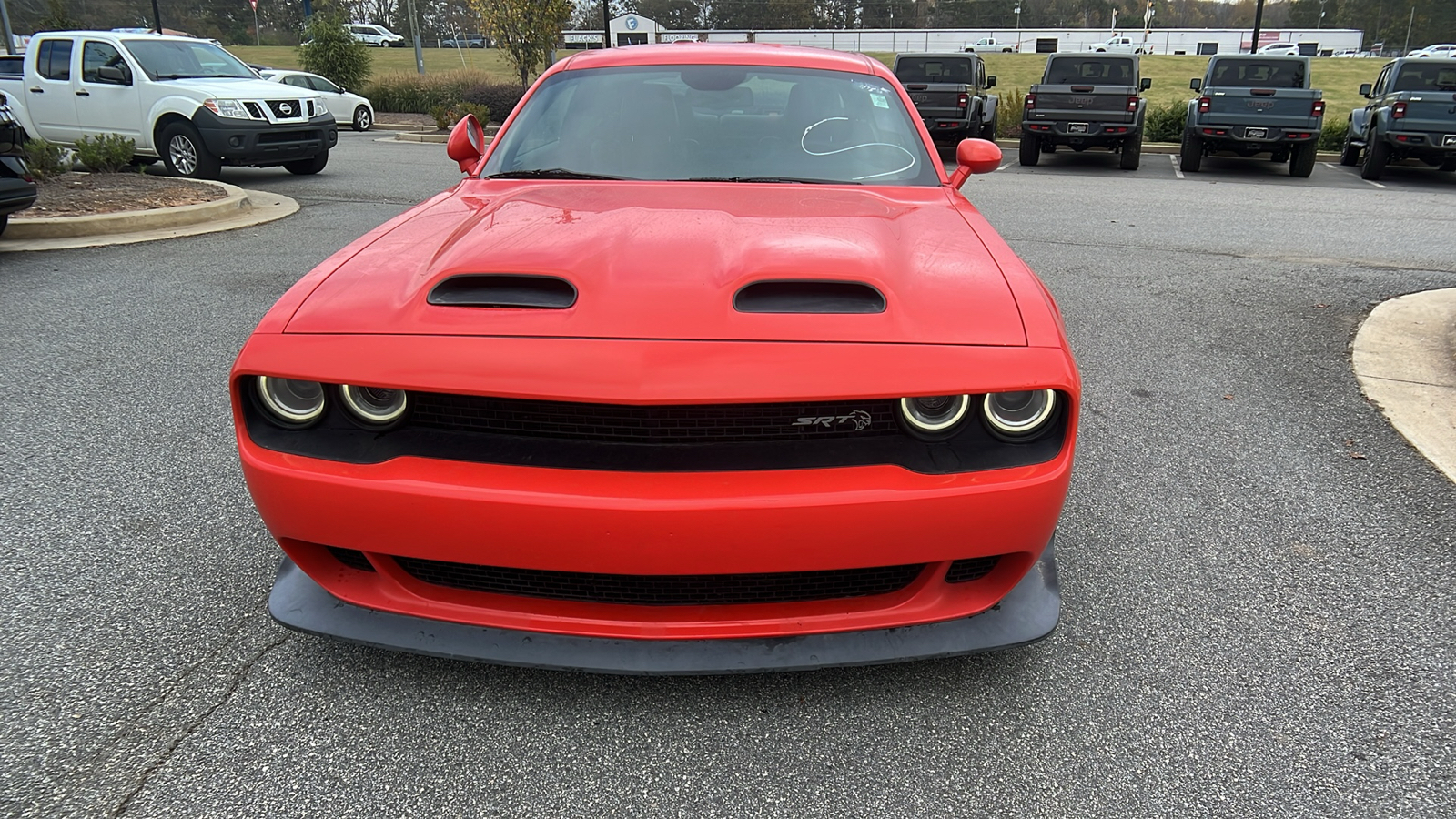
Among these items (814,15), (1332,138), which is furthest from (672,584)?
(814,15)

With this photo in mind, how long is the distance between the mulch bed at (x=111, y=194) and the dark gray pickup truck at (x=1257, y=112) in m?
14.1

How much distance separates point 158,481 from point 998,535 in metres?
3.00

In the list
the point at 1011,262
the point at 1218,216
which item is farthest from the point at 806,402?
the point at 1218,216

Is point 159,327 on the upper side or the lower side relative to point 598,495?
lower

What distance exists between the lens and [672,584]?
1.96 m

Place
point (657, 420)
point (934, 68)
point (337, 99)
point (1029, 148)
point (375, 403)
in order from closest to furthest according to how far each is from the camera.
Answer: point (657, 420)
point (375, 403)
point (1029, 148)
point (934, 68)
point (337, 99)

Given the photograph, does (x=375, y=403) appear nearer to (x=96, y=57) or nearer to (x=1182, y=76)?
(x=96, y=57)

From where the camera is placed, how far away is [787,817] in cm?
181

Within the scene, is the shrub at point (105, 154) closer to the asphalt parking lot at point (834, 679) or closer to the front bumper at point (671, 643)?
the asphalt parking lot at point (834, 679)

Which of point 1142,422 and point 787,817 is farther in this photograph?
point 1142,422

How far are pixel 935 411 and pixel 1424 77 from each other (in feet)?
57.1

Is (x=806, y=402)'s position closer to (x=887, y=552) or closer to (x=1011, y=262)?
(x=887, y=552)

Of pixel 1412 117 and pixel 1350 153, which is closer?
pixel 1412 117

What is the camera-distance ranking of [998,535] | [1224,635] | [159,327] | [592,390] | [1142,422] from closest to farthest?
[592,390]
[998,535]
[1224,635]
[1142,422]
[159,327]
